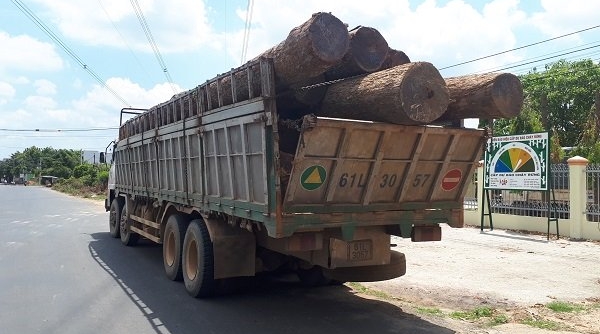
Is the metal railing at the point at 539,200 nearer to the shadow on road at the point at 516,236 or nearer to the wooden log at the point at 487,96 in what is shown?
the shadow on road at the point at 516,236

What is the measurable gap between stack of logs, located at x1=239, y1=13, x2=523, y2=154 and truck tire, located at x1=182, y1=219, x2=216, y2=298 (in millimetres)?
2011

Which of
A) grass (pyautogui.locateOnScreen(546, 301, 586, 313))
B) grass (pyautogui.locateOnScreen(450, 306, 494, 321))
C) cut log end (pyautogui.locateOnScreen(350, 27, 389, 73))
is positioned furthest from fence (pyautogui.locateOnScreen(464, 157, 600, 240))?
cut log end (pyautogui.locateOnScreen(350, 27, 389, 73))

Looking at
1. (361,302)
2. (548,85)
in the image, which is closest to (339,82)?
(361,302)

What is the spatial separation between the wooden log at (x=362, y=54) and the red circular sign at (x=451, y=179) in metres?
1.43

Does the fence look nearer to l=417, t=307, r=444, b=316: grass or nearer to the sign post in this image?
the sign post

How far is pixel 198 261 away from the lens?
6.79 m

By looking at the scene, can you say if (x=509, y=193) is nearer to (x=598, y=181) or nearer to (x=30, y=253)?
(x=598, y=181)

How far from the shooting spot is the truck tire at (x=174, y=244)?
25.5ft

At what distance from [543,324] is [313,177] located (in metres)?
3.13

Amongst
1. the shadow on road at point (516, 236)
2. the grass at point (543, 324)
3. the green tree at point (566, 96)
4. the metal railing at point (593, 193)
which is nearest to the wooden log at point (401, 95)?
the grass at point (543, 324)

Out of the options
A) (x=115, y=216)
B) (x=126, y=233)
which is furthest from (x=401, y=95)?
(x=115, y=216)

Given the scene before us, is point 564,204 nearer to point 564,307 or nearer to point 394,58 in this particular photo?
point 564,307

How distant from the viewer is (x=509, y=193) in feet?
49.1

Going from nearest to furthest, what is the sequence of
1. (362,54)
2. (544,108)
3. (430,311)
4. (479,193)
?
(362,54) → (430,311) → (479,193) → (544,108)
